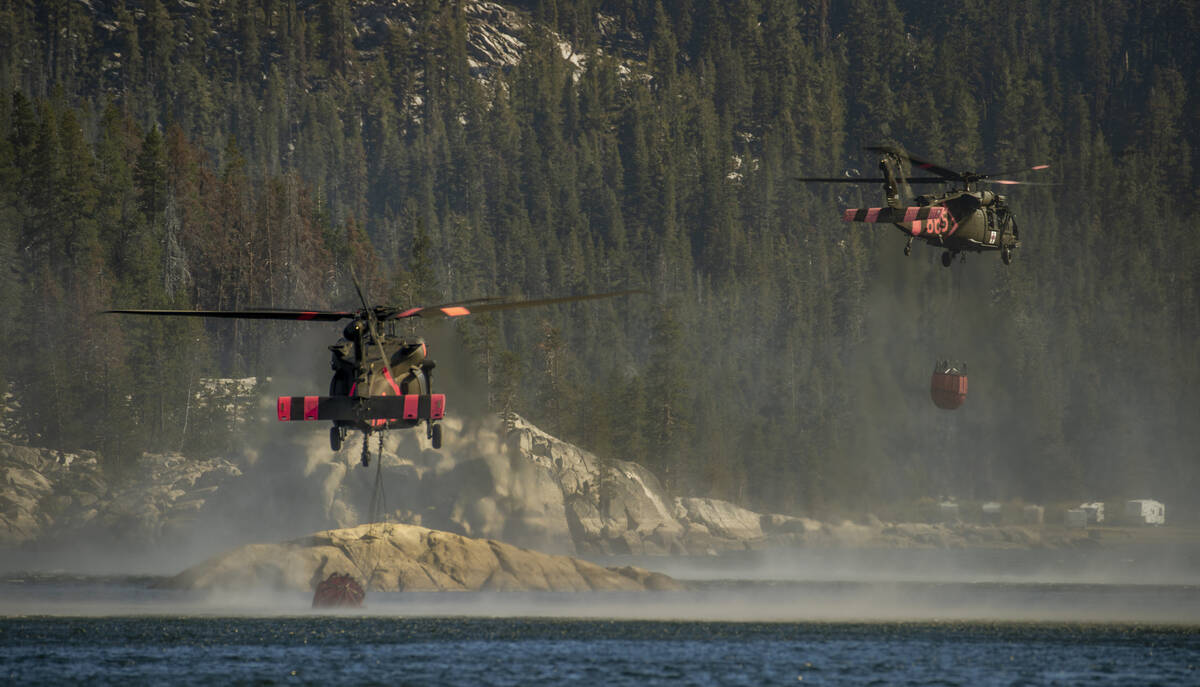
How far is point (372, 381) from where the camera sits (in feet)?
187

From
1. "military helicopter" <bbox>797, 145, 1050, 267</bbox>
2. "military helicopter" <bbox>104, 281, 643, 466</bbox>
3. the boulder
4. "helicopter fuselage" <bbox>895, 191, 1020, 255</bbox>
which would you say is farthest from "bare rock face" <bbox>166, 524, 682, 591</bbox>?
the boulder

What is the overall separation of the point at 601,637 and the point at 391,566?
85.5 feet

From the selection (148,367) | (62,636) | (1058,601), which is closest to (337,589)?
(62,636)

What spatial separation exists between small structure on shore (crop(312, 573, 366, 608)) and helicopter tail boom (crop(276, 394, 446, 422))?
41777 millimetres

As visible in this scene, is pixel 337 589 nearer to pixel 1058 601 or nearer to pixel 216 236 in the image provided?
pixel 1058 601

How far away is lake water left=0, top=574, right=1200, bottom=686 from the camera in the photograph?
7100cm

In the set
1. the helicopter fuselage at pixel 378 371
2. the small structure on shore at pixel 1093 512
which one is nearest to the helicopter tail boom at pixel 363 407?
the helicopter fuselage at pixel 378 371

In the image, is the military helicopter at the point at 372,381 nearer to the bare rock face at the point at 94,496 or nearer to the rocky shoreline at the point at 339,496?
the rocky shoreline at the point at 339,496

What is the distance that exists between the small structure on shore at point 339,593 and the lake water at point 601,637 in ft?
2.39

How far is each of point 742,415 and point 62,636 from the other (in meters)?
121

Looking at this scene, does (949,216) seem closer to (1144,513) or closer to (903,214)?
(903,214)

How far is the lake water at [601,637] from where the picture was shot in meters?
71.0

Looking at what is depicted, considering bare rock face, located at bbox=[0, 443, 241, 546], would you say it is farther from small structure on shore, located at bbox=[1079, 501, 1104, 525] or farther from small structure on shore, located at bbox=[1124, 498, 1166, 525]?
small structure on shore, located at bbox=[1124, 498, 1166, 525]

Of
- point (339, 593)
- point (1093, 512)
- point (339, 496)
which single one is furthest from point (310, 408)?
point (1093, 512)
